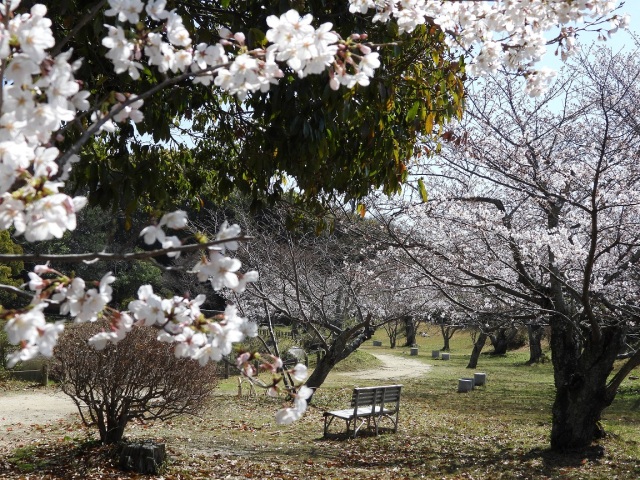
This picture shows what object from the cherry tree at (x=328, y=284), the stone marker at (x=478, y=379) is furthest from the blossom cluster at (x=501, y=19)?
the stone marker at (x=478, y=379)

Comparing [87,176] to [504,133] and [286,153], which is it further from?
[504,133]

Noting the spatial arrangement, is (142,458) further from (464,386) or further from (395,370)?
(395,370)

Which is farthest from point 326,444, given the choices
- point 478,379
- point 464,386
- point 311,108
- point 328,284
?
point 478,379

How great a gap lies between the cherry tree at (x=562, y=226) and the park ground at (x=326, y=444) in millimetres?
992

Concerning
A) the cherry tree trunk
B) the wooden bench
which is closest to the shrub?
the wooden bench

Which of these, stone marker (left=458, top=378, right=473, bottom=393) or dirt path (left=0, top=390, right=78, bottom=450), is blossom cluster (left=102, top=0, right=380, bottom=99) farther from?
stone marker (left=458, top=378, right=473, bottom=393)

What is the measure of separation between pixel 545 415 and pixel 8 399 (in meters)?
11.0

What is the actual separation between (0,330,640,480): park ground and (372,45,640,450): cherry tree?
992 mm

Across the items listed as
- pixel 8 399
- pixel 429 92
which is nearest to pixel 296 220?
pixel 429 92

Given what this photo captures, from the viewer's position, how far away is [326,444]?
31.3ft

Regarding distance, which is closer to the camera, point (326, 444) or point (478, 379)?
point (326, 444)

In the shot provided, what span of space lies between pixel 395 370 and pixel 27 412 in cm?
1489

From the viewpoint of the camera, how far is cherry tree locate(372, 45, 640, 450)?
7.50m

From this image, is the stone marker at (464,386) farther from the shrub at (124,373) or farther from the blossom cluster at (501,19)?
the blossom cluster at (501,19)
